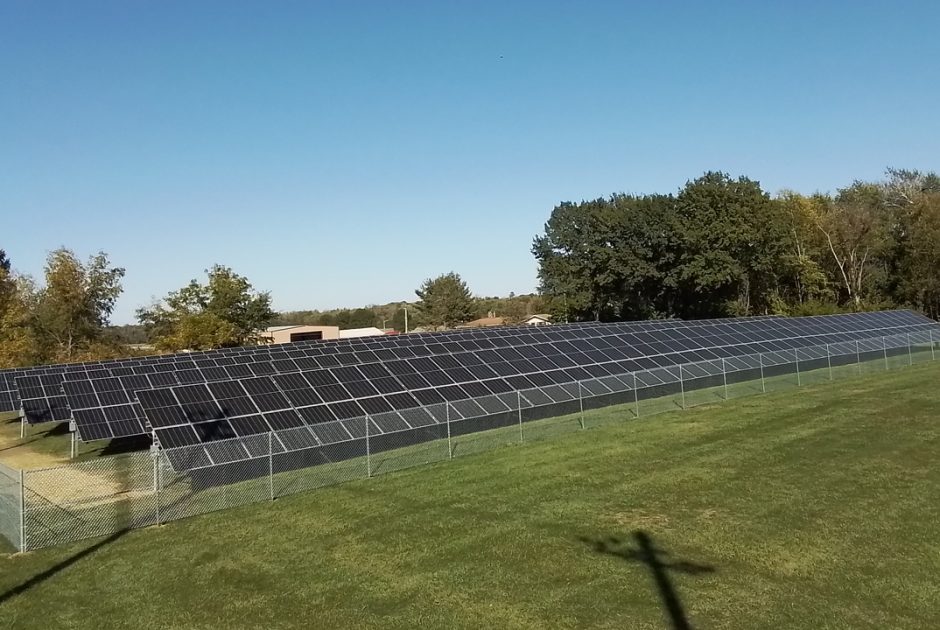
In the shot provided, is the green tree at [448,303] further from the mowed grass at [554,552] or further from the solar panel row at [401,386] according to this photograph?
the mowed grass at [554,552]

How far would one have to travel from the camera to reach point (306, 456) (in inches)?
730

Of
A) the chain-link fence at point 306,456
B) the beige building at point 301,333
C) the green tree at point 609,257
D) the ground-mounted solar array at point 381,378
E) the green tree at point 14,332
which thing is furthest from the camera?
the beige building at point 301,333

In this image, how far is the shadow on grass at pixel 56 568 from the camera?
11055 millimetres

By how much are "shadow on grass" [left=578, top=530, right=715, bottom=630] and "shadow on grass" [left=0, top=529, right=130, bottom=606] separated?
9434mm

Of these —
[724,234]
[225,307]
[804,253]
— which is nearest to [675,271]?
[724,234]

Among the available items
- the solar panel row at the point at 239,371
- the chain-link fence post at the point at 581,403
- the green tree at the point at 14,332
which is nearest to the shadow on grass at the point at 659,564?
the chain-link fence post at the point at 581,403

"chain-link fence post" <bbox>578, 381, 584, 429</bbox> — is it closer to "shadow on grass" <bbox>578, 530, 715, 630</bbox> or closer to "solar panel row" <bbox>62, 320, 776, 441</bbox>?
"solar panel row" <bbox>62, 320, 776, 441</bbox>

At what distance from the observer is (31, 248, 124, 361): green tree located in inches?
2437

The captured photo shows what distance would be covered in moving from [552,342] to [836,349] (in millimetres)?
16360

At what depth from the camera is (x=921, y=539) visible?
36.0 feet

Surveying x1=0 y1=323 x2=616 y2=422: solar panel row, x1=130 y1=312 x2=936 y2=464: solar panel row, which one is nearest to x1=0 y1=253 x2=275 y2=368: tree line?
x1=0 y1=323 x2=616 y2=422: solar panel row

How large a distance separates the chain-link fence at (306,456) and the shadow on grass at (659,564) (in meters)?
8.18

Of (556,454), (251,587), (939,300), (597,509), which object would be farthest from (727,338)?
(939,300)

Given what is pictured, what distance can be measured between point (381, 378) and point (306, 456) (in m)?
7.31
